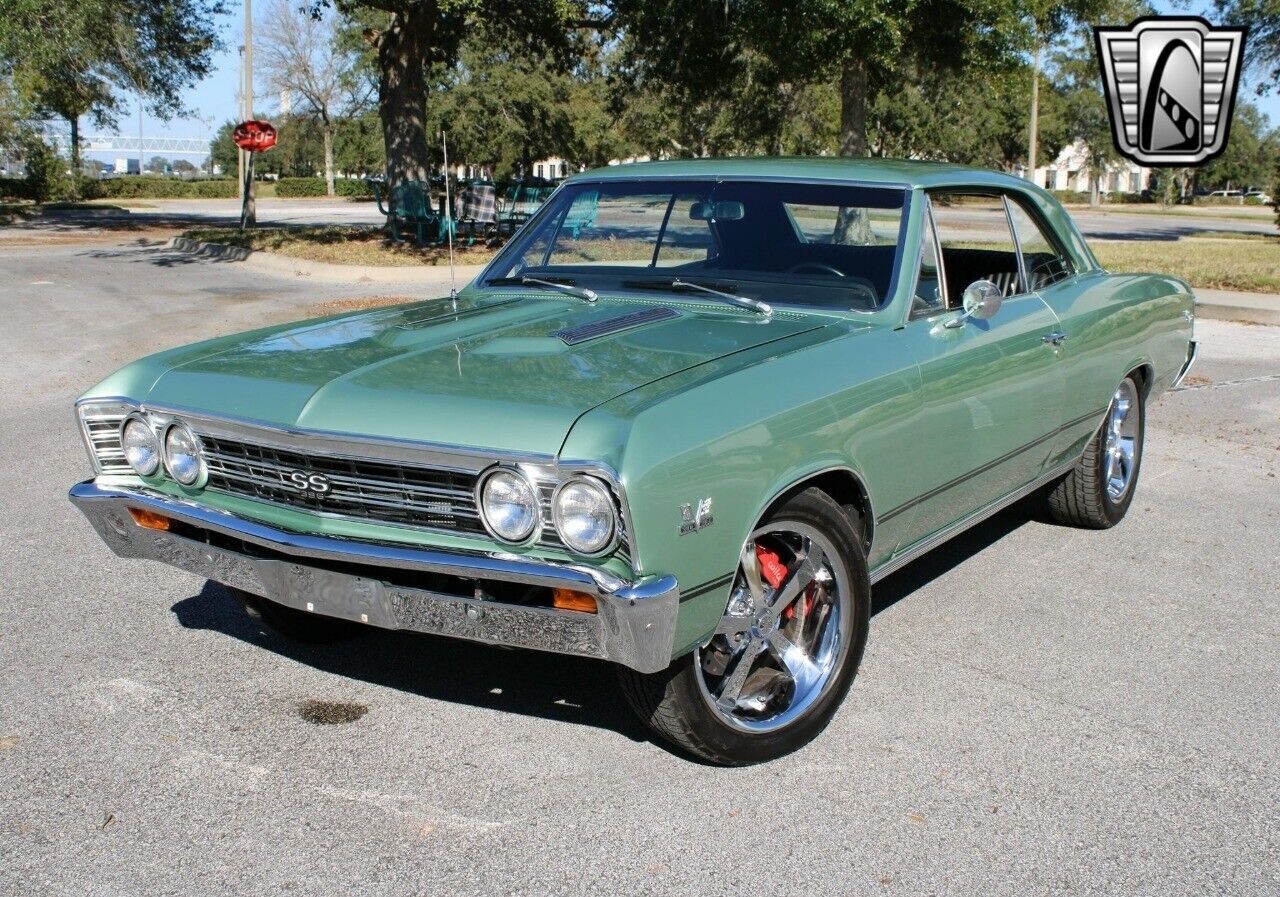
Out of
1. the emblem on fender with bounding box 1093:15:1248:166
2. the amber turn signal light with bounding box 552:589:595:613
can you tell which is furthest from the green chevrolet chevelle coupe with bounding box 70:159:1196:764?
the emblem on fender with bounding box 1093:15:1248:166

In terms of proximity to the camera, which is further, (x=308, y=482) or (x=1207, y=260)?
(x=1207, y=260)

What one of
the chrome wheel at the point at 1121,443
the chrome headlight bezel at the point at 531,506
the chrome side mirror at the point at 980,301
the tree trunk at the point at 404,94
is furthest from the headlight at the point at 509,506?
the tree trunk at the point at 404,94

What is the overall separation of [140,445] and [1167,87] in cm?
1889

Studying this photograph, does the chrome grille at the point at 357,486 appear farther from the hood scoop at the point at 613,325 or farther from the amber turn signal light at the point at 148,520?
the hood scoop at the point at 613,325

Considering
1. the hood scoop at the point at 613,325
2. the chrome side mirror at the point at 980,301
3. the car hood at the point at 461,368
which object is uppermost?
the chrome side mirror at the point at 980,301

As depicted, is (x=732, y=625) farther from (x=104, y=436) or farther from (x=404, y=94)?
(x=404, y=94)

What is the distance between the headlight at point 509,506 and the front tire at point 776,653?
0.54 metres

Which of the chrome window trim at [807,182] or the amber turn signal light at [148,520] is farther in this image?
the chrome window trim at [807,182]

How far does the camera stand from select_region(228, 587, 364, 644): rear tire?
4.46m

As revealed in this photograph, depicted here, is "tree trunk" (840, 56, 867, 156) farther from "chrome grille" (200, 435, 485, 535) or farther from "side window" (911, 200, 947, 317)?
"chrome grille" (200, 435, 485, 535)

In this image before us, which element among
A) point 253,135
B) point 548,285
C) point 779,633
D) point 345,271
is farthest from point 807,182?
point 253,135

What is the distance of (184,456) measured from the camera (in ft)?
12.4

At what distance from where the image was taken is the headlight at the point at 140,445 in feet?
12.6

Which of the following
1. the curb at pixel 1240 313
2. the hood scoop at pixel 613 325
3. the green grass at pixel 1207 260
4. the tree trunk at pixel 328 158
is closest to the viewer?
the hood scoop at pixel 613 325
